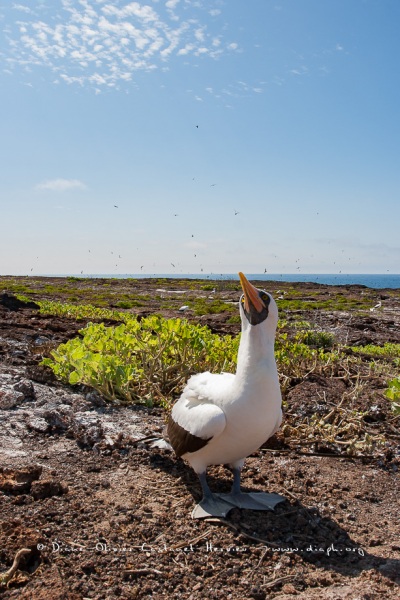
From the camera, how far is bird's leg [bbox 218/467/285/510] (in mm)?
3521

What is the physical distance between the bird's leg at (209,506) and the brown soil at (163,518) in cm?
6

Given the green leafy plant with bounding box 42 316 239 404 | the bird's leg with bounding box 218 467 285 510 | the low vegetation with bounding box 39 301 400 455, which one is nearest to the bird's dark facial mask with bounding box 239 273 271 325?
the bird's leg with bounding box 218 467 285 510

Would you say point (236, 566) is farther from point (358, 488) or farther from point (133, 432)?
point (133, 432)

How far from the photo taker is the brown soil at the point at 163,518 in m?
2.79

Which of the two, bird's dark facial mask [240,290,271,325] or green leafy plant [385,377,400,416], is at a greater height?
A: bird's dark facial mask [240,290,271,325]

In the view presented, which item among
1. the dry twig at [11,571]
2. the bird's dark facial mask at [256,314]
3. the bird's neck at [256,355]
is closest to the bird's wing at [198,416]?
the bird's neck at [256,355]

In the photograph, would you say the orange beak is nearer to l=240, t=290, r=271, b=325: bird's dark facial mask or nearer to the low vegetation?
l=240, t=290, r=271, b=325: bird's dark facial mask

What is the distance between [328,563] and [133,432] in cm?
233

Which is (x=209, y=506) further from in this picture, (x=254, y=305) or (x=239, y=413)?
(x=254, y=305)

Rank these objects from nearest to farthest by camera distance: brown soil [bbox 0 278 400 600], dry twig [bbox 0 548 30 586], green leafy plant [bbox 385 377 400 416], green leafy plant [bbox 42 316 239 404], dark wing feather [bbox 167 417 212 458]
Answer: dry twig [bbox 0 548 30 586] < brown soil [bbox 0 278 400 600] < dark wing feather [bbox 167 417 212 458] < green leafy plant [bbox 385 377 400 416] < green leafy plant [bbox 42 316 239 404]

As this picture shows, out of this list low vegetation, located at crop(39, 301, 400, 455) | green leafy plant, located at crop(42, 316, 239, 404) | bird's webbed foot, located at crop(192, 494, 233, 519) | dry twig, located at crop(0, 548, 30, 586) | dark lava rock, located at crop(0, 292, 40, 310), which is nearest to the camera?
dry twig, located at crop(0, 548, 30, 586)

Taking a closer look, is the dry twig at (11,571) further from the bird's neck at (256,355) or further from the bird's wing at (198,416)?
the bird's neck at (256,355)

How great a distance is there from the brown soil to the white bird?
171 millimetres

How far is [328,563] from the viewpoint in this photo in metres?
3.04
